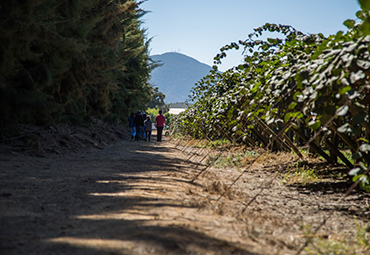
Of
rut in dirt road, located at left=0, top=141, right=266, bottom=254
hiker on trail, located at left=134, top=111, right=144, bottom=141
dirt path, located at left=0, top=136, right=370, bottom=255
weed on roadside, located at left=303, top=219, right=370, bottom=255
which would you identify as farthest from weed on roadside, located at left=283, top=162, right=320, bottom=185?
hiker on trail, located at left=134, top=111, right=144, bottom=141

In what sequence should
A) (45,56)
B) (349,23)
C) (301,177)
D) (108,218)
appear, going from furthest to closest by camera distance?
(45,56)
(301,177)
(349,23)
(108,218)

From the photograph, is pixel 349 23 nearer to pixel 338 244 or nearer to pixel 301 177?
pixel 338 244

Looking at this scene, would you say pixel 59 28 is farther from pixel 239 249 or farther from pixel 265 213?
pixel 239 249

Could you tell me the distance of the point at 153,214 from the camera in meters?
2.67

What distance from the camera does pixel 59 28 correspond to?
8469 millimetres

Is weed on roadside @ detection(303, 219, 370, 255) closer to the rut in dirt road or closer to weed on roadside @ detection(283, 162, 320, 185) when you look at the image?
the rut in dirt road

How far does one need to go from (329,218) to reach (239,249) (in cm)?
165

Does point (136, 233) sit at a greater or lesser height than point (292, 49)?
lesser

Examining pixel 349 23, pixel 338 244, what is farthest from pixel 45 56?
pixel 338 244

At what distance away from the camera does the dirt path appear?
2.00 metres

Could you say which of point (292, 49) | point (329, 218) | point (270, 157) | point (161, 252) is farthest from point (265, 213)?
point (270, 157)

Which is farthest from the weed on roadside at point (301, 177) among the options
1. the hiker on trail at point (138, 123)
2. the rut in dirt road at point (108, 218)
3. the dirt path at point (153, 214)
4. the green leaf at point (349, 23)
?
the hiker on trail at point (138, 123)

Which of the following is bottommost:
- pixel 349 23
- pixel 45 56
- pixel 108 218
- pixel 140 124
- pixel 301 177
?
pixel 108 218

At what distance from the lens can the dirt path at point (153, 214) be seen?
2.00 m
